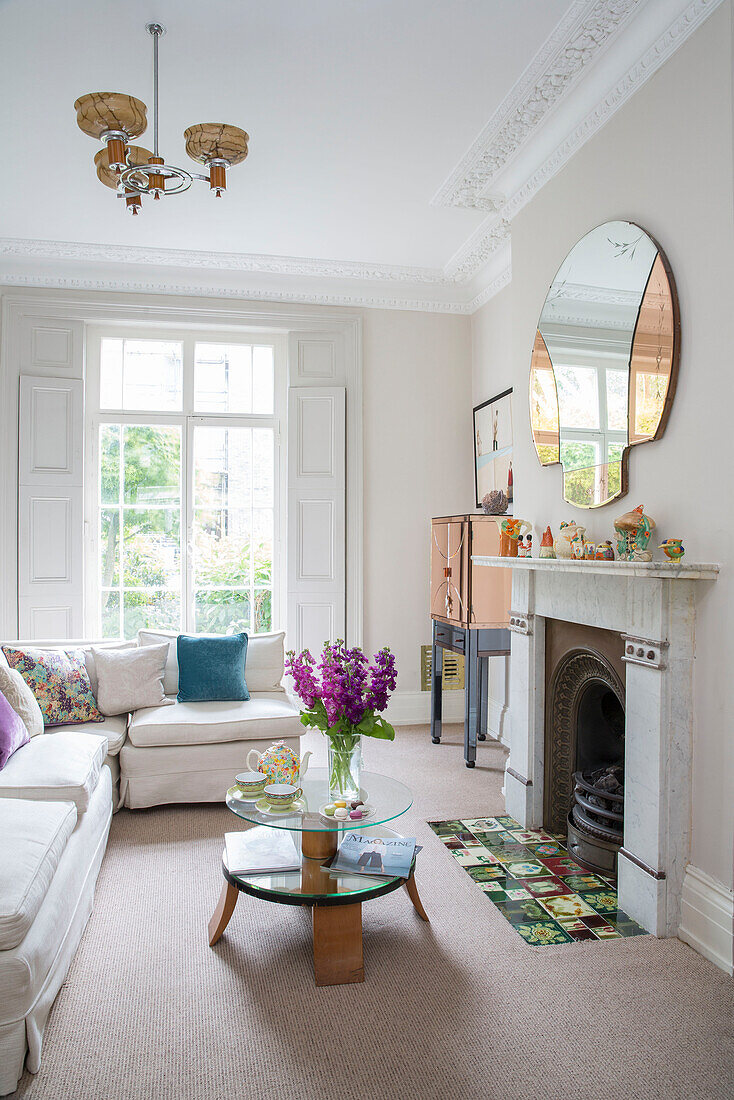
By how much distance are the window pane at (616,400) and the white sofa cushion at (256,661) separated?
2233 millimetres

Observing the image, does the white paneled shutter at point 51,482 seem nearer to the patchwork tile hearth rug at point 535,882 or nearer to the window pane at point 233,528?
the window pane at point 233,528

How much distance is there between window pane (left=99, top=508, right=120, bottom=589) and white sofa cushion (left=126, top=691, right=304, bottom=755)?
1.56 metres

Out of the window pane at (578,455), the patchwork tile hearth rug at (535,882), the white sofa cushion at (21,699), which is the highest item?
the window pane at (578,455)

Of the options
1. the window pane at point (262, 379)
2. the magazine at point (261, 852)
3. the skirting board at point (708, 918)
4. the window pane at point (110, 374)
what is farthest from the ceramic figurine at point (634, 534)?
the window pane at point (110, 374)

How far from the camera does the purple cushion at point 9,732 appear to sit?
108 inches

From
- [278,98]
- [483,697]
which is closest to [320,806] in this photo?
[483,697]

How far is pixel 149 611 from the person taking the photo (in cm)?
509

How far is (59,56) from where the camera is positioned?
2.80m

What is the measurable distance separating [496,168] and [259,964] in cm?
355

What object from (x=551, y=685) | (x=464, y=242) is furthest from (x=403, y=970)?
(x=464, y=242)

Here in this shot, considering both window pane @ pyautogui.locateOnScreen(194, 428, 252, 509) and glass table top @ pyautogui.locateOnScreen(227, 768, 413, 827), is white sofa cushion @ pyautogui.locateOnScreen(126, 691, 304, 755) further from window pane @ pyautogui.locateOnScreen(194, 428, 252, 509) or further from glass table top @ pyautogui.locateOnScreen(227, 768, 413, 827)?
window pane @ pyautogui.locateOnScreen(194, 428, 252, 509)

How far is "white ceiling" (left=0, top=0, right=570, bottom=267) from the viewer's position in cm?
260

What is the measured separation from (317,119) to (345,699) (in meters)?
2.49

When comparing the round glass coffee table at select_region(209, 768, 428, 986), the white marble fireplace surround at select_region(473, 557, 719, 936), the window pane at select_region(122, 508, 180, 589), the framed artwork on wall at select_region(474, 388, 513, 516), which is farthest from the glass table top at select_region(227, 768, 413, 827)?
the window pane at select_region(122, 508, 180, 589)
